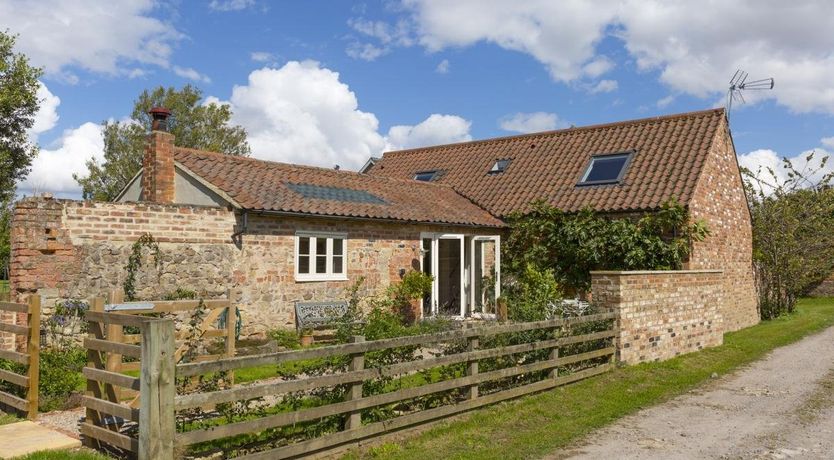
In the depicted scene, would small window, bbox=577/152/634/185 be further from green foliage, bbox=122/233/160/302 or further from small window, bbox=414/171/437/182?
green foliage, bbox=122/233/160/302

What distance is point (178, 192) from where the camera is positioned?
14133mm

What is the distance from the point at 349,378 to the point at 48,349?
5736mm

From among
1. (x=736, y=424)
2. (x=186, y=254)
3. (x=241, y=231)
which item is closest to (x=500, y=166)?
(x=241, y=231)

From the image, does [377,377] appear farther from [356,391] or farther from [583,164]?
[583,164]

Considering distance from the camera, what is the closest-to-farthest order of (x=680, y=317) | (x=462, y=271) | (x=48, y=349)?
(x=48, y=349), (x=680, y=317), (x=462, y=271)

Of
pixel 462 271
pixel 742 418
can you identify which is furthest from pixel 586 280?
pixel 742 418

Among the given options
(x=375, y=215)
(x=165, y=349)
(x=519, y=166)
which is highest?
(x=519, y=166)

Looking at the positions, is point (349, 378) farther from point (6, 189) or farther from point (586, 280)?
point (6, 189)

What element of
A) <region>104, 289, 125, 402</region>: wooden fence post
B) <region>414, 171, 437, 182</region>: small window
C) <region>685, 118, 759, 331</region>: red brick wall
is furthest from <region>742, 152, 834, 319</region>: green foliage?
<region>104, 289, 125, 402</region>: wooden fence post

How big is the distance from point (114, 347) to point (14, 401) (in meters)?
2.61

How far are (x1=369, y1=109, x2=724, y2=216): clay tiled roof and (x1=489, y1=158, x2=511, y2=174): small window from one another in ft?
0.72

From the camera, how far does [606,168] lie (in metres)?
18.3

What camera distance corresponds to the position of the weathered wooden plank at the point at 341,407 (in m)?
5.34

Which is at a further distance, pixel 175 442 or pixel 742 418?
pixel 742 418
